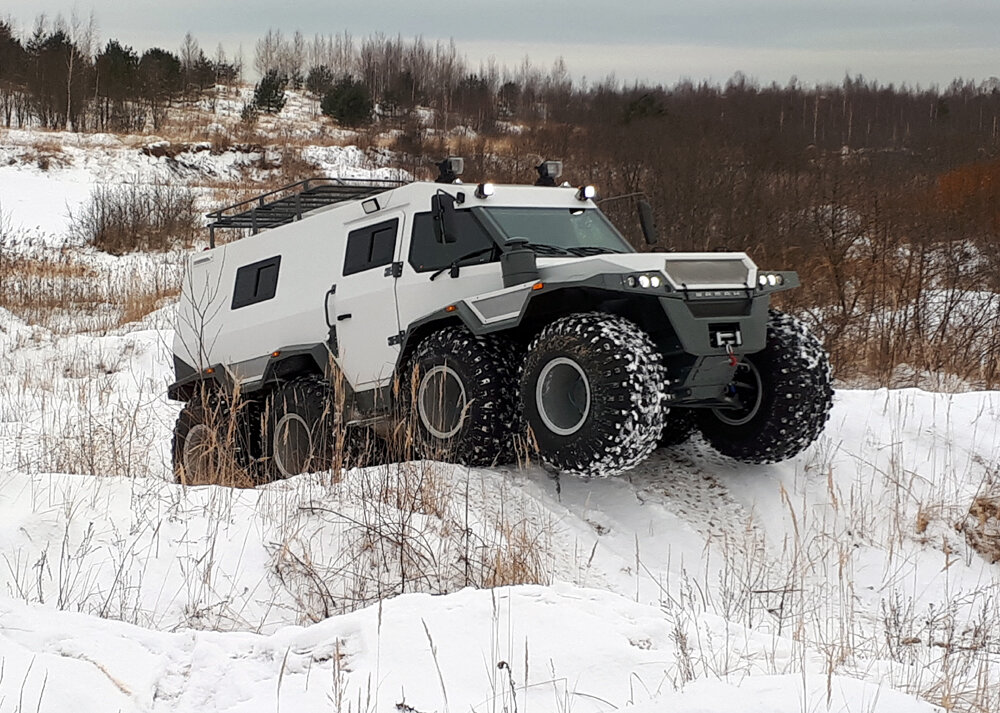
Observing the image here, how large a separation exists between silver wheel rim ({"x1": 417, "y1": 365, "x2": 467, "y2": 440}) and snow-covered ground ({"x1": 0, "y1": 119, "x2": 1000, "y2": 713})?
45 centimetres

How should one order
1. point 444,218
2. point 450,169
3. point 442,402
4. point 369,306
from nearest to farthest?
point 442,402, point 444,218, point 369,306, point 450,169

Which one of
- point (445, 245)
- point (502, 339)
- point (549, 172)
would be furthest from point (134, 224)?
point (502, 339)

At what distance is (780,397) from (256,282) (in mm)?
4915

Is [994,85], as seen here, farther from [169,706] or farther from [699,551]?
[169,706]

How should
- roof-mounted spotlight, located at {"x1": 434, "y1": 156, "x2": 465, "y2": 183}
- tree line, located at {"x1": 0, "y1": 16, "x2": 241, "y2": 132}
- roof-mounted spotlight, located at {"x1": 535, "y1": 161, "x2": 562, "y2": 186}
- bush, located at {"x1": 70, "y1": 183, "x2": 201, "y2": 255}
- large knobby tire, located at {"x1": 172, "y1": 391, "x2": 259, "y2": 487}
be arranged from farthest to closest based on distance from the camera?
tree line, located at {"x1": 0, "y1": 16, "x2": 241, "y2": 132}
bush, located at {"x1": 70, "y1": 183, "x2": 201, "y2": 255}
roof-mounted spotlight, located at {"x1": 535, "y1": 161, "x2": 562, "y2": 186}
roof-mounted spotlight, located at {"x1": 434, "y1": 156, "x2": 465, "y2": 183}
large knobby tire, located at {"x1": 172, "y1": 391, "x2": 259, "y2": 487}

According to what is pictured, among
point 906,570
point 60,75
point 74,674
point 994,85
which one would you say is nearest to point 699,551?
point 906,570

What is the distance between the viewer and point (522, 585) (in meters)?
4.15

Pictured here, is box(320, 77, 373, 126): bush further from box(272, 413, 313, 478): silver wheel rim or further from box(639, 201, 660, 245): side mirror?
box(639, 201, 660, 245): side mirror

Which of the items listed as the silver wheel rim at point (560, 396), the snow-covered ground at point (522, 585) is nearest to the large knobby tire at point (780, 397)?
the snow-covered ground at point (522, 585)

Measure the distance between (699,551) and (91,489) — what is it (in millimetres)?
3540

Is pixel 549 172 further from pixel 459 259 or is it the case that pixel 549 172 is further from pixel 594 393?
pixel 594 393

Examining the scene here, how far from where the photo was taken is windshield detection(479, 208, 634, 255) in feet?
24.2

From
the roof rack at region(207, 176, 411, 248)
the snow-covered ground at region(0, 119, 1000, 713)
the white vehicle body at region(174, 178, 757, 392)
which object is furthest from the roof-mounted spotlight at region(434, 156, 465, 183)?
the snow-covered ground at region(0, 119, 1000, 713)

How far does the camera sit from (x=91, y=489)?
5.58 metres
